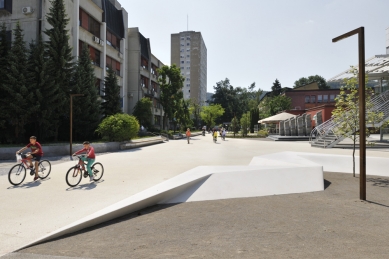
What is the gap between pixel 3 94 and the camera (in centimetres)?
1694

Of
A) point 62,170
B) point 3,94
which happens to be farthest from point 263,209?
point 3,94

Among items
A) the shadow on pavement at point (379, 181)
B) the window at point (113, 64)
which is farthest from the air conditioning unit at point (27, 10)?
the shadow on pavement at point (379, 181)

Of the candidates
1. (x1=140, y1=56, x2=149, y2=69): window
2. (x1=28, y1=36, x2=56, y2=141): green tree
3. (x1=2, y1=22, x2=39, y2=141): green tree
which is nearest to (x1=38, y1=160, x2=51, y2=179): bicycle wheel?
(x1=2, y1=22, x2=39, y2=141): green tree

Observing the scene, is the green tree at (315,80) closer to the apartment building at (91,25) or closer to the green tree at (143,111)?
the green tree at (143,111)

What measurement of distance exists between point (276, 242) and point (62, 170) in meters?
9.61

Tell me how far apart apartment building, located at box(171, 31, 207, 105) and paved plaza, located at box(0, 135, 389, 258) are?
4417 inches

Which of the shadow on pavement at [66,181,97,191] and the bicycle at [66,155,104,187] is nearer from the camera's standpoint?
the shadow on pavement at [66,181,97,191]

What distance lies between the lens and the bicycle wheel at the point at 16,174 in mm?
8312

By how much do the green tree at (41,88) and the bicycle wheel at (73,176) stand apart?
1103cm

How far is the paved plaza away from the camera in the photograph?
3834 mm

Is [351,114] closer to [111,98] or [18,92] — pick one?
[18,92]

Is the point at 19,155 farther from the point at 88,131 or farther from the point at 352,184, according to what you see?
the point at 88,131

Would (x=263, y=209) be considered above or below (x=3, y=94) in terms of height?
below

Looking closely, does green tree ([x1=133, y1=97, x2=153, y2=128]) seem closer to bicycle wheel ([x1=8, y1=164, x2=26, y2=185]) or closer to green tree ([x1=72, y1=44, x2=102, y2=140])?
green tree ([x1=72, y1=44, x2=102, y2=140])
